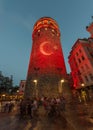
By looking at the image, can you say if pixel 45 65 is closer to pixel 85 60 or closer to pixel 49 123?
pixel 85 60

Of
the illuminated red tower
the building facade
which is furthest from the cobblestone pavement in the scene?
the building facade

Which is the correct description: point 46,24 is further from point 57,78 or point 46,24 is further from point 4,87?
point 4,87

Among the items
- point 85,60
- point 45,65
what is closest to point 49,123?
point 45,65

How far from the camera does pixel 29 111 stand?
1280 centimetres

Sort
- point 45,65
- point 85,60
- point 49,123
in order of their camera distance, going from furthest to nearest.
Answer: point 85,60 < point 45,65 < point 49,123

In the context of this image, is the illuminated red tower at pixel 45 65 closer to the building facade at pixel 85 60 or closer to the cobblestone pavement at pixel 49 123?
the building facade at pixel 85 60

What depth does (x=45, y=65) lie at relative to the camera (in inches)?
1097

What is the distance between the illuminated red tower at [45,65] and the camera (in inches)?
1011

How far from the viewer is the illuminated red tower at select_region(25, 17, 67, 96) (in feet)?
84.3

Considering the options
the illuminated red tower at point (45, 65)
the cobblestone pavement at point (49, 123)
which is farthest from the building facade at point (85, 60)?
the cobblestone pavement at point (49, 123)

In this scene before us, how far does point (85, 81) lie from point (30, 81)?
558 inches

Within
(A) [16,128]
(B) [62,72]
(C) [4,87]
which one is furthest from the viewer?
(C) [4,87]

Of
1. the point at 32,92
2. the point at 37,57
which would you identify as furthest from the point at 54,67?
the point at 32,92

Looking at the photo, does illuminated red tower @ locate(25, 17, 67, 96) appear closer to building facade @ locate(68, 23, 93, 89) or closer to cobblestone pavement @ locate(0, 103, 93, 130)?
building facade @ locate(68, 23, 93, 89)
